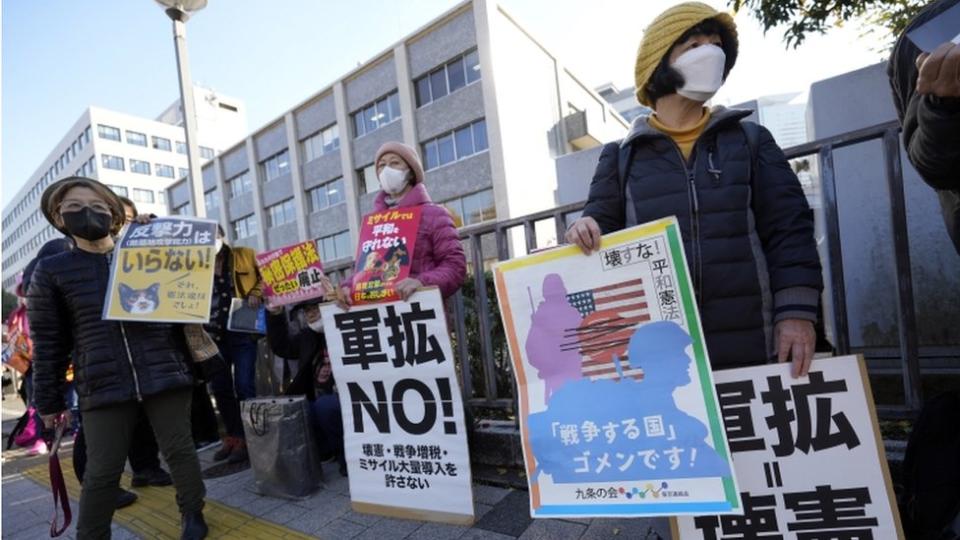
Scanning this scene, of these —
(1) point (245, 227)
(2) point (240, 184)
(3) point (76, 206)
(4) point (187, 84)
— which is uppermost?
(2) point (240, 184)

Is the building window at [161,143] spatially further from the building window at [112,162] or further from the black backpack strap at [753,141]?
the black backpack strap at [753,141]

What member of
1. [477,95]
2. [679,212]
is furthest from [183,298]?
[477,95]

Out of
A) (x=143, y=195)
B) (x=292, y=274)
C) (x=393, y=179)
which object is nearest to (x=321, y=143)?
(x=292, y=274)

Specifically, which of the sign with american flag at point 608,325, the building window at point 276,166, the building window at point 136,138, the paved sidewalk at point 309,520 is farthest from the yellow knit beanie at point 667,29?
the building window at point 136,138

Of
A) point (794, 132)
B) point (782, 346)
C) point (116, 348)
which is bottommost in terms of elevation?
point (782, 346)

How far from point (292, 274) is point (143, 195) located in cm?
6601

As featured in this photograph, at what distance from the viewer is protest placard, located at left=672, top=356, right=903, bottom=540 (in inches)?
56.6

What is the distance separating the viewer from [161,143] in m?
60.1

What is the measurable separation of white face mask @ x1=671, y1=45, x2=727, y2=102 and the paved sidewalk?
154cm

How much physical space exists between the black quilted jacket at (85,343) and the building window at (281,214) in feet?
93.9

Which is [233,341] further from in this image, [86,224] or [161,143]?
[161,143]

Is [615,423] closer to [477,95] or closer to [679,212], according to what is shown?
[679,212]

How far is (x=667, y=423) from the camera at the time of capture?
153 centimetres

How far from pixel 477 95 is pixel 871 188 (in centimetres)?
1800
